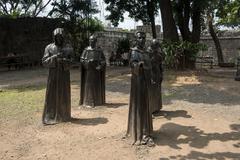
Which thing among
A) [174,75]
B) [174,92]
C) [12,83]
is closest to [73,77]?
[12,83]

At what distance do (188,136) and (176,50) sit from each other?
9.27 meters

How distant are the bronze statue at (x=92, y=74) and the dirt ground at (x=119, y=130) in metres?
0.29

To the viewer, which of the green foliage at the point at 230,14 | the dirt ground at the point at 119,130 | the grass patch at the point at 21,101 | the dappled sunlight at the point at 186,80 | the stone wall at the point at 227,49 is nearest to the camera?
the dirt ground at the point at 119,130

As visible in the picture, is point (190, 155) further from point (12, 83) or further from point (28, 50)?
point (28, 50)

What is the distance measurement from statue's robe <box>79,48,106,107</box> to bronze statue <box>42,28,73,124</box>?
1544mm

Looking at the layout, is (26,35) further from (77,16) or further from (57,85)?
(57,85)

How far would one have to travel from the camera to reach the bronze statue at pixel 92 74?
11.1 metres

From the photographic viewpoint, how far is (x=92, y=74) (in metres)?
11.1

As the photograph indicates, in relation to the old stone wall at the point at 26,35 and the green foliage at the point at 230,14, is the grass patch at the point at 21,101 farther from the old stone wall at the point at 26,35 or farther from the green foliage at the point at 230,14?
the old stone wall at the point at 26,35

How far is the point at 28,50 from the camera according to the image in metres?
24.4

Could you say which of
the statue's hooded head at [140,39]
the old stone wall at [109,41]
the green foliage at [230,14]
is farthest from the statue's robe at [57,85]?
the old stone wall at [109,41]

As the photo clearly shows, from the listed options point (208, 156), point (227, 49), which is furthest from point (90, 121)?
point (227, 49)

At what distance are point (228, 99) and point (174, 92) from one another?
5.56ft

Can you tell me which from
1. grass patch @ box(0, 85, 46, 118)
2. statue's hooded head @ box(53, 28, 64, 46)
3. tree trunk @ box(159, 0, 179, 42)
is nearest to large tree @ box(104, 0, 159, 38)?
tree trunk @ box(159, 0, 179, 42)
